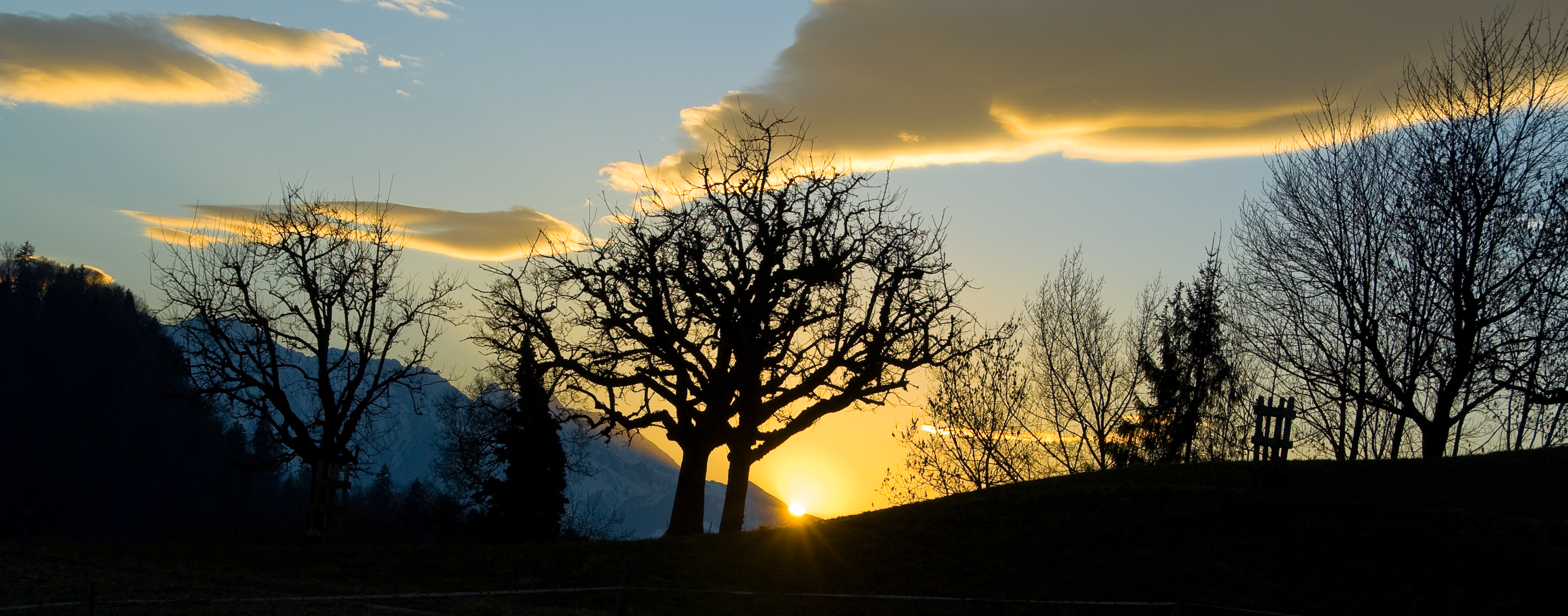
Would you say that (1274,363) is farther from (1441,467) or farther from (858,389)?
(858,389)

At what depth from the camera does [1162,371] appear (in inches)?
1716

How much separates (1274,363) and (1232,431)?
10.8 metres

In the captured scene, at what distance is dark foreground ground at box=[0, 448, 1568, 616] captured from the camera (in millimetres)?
15211

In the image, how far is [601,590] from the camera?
17.5 metres

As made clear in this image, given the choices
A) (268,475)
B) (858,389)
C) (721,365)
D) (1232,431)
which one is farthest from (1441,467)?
(268,475)

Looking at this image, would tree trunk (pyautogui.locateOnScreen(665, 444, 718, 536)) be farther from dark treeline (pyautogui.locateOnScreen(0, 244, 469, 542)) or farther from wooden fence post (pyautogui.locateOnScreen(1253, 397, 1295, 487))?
dark treeline (pyautogui.locateOnScreen(0, 244, 469, 542))

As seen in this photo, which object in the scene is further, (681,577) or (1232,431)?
(1232,431)

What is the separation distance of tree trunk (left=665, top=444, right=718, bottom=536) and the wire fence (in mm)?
8017

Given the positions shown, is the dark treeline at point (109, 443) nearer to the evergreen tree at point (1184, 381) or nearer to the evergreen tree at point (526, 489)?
the evergreen tree at point (526, 489)

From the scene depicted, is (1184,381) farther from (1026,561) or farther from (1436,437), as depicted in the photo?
(1026,561)

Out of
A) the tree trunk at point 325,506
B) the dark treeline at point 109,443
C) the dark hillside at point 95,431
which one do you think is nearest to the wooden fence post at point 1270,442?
the tree trunk at point 325,506

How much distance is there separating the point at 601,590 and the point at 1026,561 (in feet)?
23.6

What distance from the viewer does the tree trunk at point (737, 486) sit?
1015 inches

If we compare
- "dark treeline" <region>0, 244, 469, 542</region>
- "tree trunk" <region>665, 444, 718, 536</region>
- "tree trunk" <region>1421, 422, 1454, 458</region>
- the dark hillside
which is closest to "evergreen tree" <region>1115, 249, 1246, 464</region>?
"tree trunk" <region>1421, 422, 1454, 458</region>
